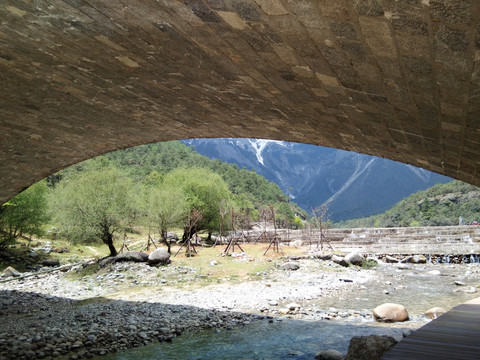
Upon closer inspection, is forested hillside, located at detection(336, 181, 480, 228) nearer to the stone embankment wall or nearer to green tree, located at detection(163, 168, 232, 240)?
the stone embankment wall

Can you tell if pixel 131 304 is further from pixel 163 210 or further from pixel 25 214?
pixel 25 214

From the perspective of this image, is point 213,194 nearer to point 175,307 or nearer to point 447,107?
point 175,307

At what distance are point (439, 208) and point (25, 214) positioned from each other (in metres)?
53.0

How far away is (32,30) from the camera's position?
3.06 metres

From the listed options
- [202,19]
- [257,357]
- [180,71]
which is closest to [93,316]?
[257,357]

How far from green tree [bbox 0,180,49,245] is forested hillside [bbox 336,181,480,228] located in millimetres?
42726

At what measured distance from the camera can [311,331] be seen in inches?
329

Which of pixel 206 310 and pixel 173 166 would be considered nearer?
pixel 206 310

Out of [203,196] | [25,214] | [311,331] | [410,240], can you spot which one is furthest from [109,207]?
[410,240]

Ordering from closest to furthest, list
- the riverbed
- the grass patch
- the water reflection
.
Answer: the water reflection < the riverbed < the grass patch

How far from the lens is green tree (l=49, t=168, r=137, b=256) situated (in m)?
17.9

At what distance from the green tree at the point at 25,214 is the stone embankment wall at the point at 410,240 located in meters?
13.8

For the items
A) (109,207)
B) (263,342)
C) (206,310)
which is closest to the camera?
(263,342)

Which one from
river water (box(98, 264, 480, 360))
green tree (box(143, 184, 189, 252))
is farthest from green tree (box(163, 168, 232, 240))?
river water (box(98, 264, 480, 360))
